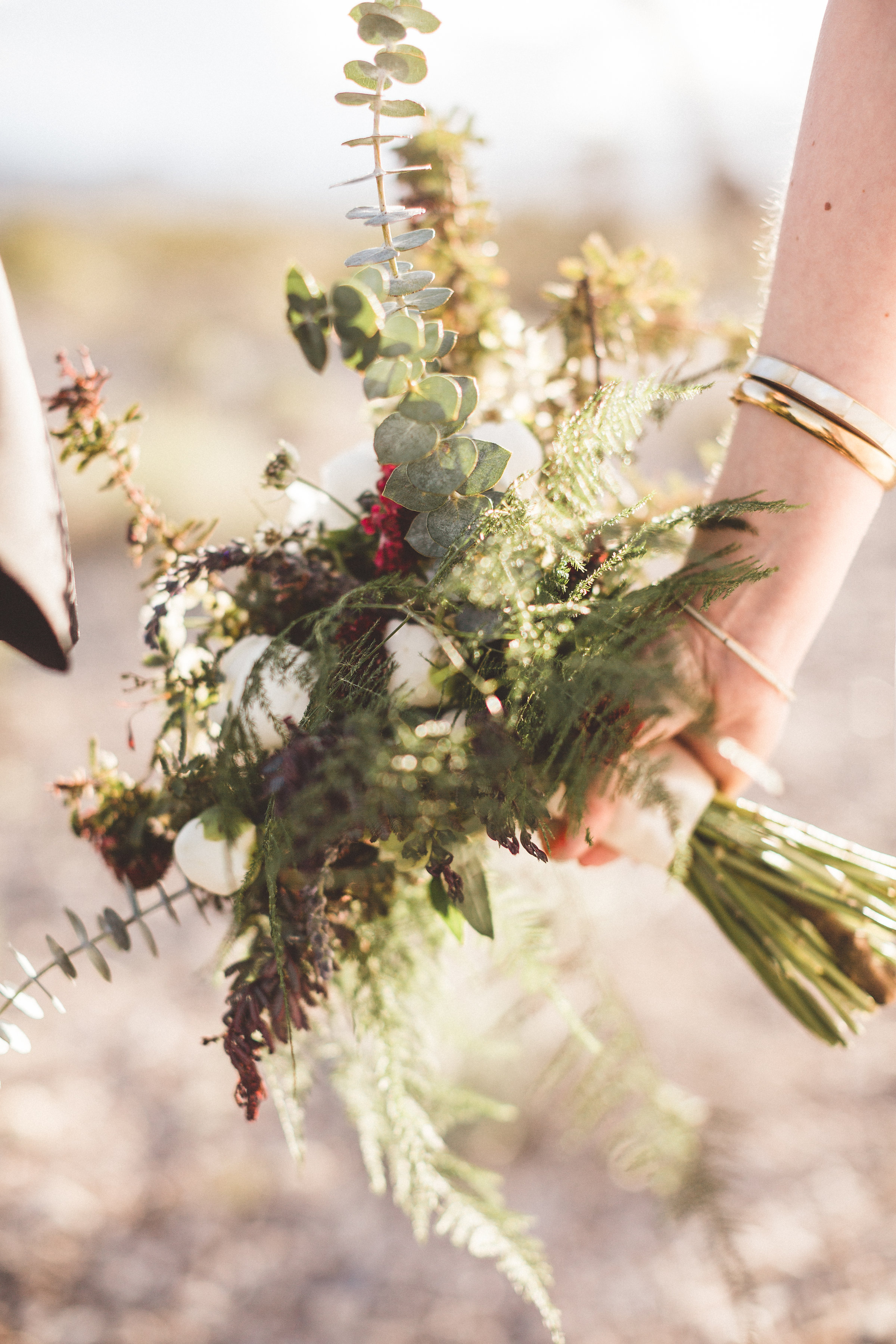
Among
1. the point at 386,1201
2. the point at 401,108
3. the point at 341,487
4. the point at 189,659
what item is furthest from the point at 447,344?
the point at 386,1201

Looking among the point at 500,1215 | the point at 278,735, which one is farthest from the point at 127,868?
the point at 500,1215

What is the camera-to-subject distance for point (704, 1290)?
1.43 m

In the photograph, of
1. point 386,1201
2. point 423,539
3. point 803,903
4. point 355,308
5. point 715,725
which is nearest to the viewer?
point 355,308

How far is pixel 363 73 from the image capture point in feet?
1.54

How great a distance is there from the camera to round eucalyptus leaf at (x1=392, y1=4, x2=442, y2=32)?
1.49 ft

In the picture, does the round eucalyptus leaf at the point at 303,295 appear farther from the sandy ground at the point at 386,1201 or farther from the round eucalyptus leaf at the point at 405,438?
the sandy ground at the point at 386,1201

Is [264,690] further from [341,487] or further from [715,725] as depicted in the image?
[715,725]

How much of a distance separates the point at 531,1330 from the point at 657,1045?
0.59 metres

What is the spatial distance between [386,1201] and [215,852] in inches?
53.7

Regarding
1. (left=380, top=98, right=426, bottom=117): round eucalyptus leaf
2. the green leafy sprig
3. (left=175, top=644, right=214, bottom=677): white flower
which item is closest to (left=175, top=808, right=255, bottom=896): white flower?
(left=175, top=644, right=214, bottom=677): white flower

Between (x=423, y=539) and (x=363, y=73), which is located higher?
(x=363, y=73)

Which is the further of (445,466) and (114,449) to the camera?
(114,449)

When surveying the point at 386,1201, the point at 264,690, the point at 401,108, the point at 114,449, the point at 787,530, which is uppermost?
the point at 401,108

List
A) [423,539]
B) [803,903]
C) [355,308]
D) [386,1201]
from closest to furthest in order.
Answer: [355,308] < [423,539] < [803,903] < [386,1201]
